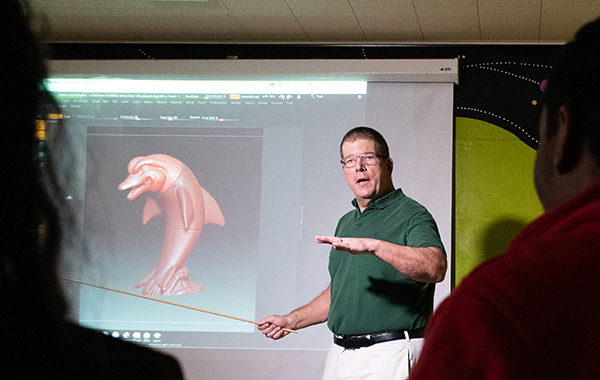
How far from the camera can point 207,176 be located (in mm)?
3822

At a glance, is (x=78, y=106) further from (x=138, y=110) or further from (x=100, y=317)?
(x=100, y=317)

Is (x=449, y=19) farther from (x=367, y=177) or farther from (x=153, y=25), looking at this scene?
(x=153, y=25)

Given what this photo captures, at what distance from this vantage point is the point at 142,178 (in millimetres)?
3867

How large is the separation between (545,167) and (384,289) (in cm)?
167

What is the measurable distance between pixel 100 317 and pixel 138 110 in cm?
120

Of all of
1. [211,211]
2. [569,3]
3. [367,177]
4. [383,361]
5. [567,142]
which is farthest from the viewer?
[211,211]

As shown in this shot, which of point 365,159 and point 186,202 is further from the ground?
point 365,159

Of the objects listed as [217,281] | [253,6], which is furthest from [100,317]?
[253,6]

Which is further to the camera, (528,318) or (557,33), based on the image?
(557,33)

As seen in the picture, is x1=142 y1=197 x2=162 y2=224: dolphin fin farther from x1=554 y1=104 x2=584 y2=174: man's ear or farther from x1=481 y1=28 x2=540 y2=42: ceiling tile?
x1=554 y1=104 x2=584 y2=174: man's ear

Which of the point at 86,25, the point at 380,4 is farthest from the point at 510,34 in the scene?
the point at 86,25

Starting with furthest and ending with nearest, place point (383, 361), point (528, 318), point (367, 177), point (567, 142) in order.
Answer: point (367, 177), point (383, 361), point (567, 142), point (528, 318)

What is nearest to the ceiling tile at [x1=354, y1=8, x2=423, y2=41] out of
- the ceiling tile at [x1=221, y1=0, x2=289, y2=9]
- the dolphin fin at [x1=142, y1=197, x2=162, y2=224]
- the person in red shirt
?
the ceiling tile at [x1=221, y1=0, x2=289, y2=9]

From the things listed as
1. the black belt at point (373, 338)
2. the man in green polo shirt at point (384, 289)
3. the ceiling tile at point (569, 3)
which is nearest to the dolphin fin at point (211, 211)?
the man in green polo shirt at point (384, 289)
